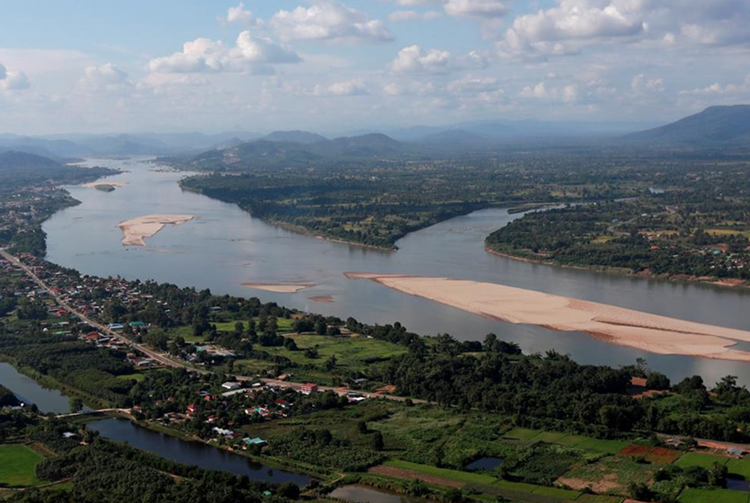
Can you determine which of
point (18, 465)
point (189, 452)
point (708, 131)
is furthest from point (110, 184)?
point (708, 131)

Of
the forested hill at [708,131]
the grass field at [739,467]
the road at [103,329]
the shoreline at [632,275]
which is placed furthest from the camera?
the forested hill at [708,131]

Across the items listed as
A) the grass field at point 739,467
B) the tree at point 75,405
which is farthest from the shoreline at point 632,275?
the tree at point 75,405

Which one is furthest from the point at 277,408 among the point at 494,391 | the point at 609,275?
the point at 609,275

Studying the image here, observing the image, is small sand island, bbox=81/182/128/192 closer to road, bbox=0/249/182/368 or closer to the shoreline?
road, bbox=0/249/182/368

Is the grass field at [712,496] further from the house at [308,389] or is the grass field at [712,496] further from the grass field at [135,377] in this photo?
the grass field at [135,377]

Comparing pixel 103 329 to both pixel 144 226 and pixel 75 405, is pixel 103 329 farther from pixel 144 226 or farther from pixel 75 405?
pixel 144 226

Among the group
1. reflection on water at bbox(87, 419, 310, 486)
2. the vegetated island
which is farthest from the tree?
the vegetated island
